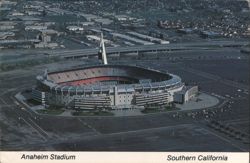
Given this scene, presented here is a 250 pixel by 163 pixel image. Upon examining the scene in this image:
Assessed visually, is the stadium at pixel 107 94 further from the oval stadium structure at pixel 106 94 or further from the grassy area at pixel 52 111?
the grassy area at pixel 52 111

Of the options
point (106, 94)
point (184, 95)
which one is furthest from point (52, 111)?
point (184, 95)

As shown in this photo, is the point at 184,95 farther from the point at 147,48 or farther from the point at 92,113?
the point at 147,48

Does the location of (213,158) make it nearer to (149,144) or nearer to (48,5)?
(149,144)

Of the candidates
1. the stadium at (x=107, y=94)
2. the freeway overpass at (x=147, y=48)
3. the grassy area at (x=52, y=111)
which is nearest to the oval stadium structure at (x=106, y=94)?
the stadium at (x=107, y=94)

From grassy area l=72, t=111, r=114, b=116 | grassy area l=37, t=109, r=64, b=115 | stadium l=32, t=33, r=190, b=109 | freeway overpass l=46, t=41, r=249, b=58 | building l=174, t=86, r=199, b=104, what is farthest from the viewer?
freeway overpass l=46, t=41, r=249, b=58

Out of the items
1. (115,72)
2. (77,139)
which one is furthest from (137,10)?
(77,139)

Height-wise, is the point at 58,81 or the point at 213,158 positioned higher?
the point at 213,158

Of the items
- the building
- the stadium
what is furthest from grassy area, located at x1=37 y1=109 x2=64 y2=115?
the building

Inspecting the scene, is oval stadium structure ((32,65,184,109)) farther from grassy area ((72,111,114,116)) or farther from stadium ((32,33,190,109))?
grassy area ((72,111,114,116))

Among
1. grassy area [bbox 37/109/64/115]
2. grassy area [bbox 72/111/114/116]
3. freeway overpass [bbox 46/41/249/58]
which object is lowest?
freeway overpass [bbox 46/41/249/58]
